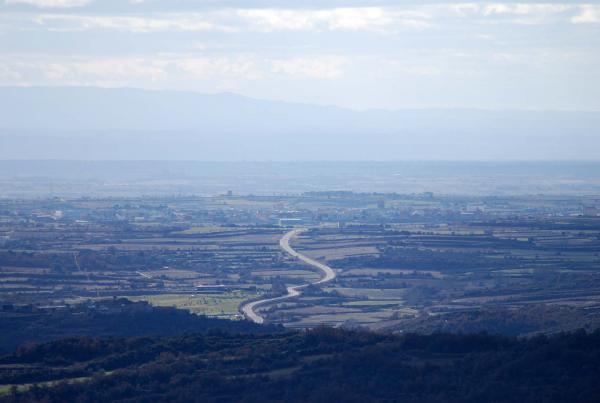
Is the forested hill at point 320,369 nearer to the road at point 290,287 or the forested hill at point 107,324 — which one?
the forested hill at point 107,324

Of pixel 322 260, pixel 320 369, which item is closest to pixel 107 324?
pixel 320 369

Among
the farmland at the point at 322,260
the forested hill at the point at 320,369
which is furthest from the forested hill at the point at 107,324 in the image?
the forested hill at the point at 320,369

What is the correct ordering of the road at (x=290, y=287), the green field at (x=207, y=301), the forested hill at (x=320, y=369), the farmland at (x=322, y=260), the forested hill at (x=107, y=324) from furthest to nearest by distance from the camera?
1. the farmland at (x=322, y=260)
2. the road at (x=290, y=287)
3. the green field at (x=207, y=301)
4. the forested hill at (x=107, y=324)
5. the forested hill at (x=320, y=369)

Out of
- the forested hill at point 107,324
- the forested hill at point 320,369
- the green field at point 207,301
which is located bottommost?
the green field at point 207,301

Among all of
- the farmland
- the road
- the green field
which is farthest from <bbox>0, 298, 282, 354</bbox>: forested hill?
the road

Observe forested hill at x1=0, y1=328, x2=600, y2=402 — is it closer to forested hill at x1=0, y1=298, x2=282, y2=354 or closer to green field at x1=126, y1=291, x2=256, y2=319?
forested hill at x1=0, y1=298, x2=282, y2=354

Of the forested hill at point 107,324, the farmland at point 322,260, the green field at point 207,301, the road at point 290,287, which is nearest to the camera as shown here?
the forested hill at point 107,324
